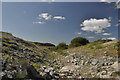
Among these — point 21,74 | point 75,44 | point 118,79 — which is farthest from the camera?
point 75,44

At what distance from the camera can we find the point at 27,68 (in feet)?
37.9

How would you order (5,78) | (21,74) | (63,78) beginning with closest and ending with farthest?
(5,78), (21,74), (63,78)

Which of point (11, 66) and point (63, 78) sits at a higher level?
point (11, 66)

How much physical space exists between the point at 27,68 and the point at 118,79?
5.65 meters

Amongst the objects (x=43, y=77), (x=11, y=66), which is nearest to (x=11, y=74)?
(x=11, y=66)

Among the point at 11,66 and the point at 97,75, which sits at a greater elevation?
the point at 11,66

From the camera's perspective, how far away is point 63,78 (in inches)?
491

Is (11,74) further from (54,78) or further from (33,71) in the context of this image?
(54,78)

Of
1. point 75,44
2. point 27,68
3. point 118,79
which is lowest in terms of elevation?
point 118,79

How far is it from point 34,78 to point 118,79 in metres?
5.12

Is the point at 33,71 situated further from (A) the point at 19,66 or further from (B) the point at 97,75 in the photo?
(B) the point at 97,75

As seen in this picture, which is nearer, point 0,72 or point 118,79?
point 0,72

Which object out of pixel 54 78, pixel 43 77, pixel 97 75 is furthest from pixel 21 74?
pixel 97 75

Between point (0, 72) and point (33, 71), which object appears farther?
point (33, 71)
